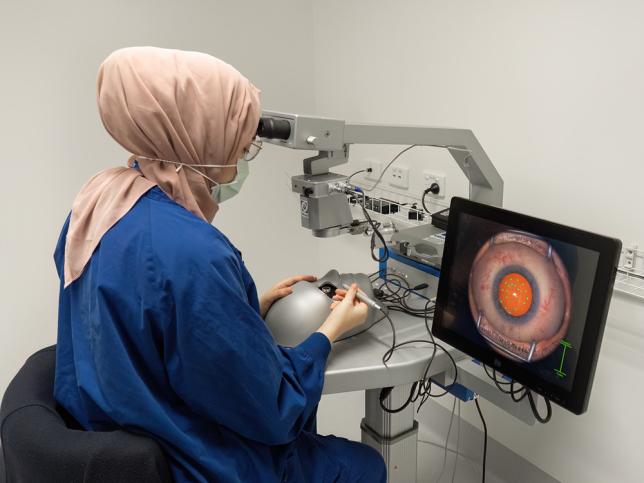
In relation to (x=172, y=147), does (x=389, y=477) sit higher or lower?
lower

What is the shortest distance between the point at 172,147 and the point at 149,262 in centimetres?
23

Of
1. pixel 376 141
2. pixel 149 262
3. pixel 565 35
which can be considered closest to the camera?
pixel 149 262

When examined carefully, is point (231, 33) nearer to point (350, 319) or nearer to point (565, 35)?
point (565, 35)

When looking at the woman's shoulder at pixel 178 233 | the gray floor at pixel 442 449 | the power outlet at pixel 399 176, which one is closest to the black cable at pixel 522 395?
the woman's shoulder at pixel 178 233

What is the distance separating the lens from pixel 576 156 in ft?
4.95

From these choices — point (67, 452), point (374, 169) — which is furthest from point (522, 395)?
point (374, 169)

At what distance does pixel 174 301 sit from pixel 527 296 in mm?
636

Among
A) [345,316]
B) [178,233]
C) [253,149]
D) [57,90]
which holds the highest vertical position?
[57,90]

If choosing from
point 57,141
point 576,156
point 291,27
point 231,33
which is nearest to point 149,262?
point 576,156

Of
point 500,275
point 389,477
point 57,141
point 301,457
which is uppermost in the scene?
point 57,141

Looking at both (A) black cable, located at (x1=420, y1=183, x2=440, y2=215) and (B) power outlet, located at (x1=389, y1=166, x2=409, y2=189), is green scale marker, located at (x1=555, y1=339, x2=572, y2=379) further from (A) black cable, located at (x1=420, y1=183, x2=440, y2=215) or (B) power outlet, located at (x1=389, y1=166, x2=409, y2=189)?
(B) power outlet, located at (x1=389, y1=166, x2=409, y2=189)

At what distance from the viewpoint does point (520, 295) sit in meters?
1.06

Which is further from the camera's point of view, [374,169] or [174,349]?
[374,169]

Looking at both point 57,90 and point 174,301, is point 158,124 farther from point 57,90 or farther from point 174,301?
point 57,90
